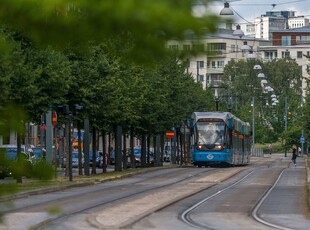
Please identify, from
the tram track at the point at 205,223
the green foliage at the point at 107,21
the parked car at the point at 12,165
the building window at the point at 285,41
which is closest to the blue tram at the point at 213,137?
the tram track at the point at 205,223

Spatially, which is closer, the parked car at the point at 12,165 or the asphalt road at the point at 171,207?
the parked car at the point at 12,165

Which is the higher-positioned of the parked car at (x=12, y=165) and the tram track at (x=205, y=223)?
the parked car at (x=12, y=165)

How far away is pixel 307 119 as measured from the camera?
6512cm

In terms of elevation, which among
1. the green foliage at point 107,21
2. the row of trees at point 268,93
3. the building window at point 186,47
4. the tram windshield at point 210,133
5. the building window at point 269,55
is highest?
the building window at point 269,55

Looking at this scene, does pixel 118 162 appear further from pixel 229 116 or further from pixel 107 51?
pixel 107 51

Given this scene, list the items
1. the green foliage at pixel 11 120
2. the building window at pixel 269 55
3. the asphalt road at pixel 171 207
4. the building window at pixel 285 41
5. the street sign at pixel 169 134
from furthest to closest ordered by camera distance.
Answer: the building window at pixel 285 41
the building window at pixel 269 55
the street sign at pixel 169 134
the asphalt road at pixel 171 207
the green foliage at pixel 11 120

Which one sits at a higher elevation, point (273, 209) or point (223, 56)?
point (223, 56)

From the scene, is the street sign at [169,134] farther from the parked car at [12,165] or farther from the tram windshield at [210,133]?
the parked car at [12,165]

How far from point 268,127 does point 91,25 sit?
154 meters

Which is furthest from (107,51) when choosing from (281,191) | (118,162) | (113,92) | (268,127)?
(268,127)

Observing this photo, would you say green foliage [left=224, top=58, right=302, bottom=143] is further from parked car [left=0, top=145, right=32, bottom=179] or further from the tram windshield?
parked car [left=0, top=145, right=32, bottom=179]

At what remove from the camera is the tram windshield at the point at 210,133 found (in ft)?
214

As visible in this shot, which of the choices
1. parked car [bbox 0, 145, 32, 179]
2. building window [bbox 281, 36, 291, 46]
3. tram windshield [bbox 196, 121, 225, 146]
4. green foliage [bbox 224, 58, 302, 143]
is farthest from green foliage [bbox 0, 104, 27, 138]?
building window [bbox 281, 36, 291, 46]

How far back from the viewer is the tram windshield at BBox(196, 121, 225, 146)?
65250mm
